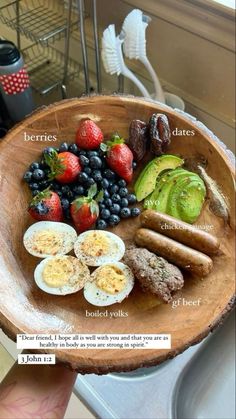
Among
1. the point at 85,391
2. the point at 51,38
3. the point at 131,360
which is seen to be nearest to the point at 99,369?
the point at 131,360

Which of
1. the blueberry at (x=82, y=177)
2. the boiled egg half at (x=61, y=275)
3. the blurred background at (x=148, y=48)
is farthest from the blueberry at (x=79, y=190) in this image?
the blurred background at (x=148, y=48)

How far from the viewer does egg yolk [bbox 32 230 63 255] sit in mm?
604

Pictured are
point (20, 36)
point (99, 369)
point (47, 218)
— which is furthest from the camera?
point (20, 36)

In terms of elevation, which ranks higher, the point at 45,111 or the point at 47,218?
the point at 45,111

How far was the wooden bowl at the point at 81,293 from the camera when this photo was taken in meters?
0.52

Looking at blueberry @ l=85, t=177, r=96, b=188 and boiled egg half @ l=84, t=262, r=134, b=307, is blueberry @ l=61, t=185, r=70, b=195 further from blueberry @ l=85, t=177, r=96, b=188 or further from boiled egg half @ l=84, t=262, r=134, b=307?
boiled egg half @ l=84, t=262, r=134, b=307

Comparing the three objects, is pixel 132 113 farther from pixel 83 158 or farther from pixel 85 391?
pixel 85 391

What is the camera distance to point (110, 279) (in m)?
0.57

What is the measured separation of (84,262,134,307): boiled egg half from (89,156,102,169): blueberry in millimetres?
167

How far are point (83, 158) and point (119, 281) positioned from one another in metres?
0.21

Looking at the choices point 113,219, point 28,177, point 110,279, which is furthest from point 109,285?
point 28,177

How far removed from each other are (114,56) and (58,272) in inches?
15.1

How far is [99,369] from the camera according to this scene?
0.50 m

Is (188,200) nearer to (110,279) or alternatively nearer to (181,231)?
(181,231)
